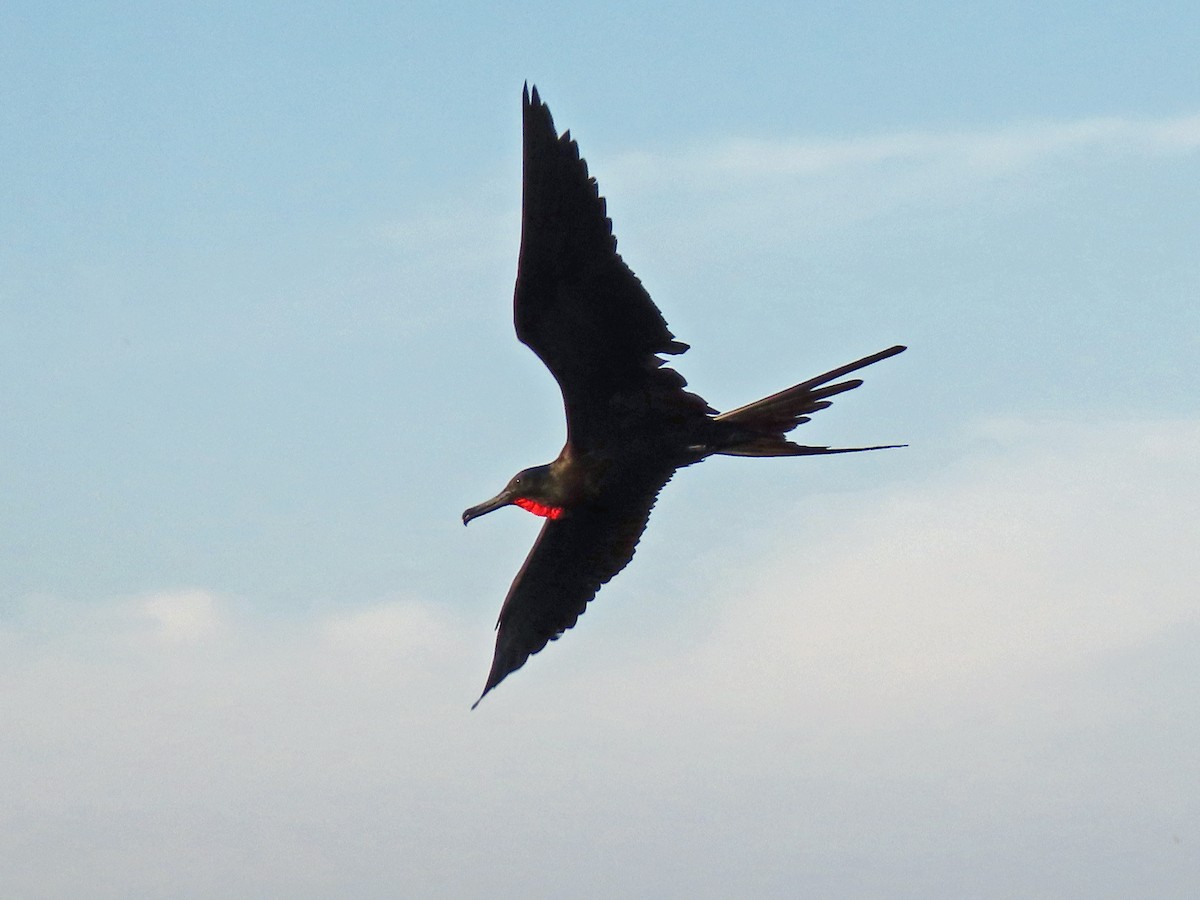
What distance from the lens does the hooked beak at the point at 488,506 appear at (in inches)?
351

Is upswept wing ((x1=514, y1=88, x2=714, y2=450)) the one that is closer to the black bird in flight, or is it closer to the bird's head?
the black bird in flight

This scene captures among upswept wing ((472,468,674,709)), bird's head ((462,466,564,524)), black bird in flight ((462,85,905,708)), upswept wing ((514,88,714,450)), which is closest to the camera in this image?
upswept wing ((514,88,714,450))

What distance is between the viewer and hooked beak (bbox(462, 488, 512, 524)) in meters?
8.91

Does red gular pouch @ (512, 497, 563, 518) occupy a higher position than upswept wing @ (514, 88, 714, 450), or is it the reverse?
upswept wing @ (514, 88, 714, 450)

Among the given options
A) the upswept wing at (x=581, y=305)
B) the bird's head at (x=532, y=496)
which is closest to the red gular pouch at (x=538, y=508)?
the bird's head at (x=532, y=496)

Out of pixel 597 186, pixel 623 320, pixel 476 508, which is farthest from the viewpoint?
pixel 476 508

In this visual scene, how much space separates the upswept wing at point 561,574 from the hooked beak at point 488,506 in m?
0.31

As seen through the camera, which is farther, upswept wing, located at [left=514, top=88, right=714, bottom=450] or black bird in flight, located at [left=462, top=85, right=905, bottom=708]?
black bird in flight, located at [left=462, top=85, right=905, bottom=708]

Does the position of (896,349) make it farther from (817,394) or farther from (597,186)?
(597,186)

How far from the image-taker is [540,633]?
928 centimetres

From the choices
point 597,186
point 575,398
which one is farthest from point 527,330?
point 597,186

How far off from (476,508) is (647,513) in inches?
35.7

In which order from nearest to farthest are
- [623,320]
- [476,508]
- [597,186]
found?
[597,186]
[623,320]
[476,508]

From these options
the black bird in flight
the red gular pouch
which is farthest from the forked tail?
the red gular pouch
